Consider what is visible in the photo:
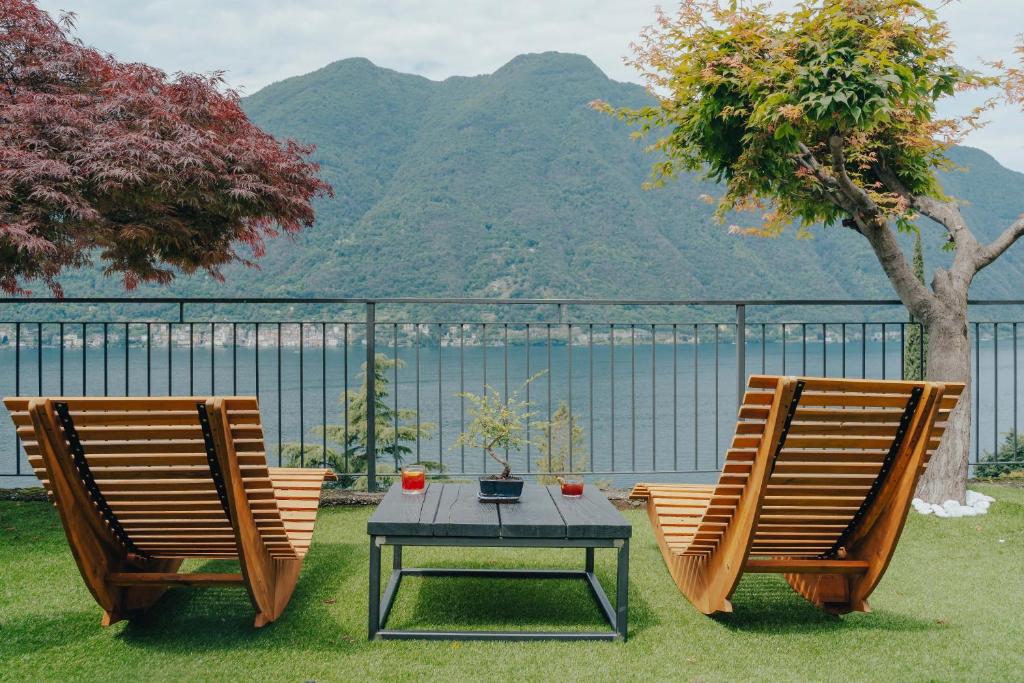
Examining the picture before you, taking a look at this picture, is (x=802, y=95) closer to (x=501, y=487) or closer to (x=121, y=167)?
(x=501, y=487)

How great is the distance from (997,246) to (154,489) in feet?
16.0

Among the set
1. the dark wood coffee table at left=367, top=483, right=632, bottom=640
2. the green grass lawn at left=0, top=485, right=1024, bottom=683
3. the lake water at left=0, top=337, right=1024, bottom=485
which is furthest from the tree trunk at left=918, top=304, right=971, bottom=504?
the lake water at left=0, top=337, right=1024, bottom=485

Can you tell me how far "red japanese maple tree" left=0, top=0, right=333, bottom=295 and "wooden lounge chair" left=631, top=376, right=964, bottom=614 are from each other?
3223mm

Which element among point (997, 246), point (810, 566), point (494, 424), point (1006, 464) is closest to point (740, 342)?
point (997, 246)

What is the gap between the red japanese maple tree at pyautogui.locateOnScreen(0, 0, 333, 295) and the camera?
4086 mm

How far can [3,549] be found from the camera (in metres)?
3.77

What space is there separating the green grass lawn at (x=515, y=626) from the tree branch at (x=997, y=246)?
1.94 metres

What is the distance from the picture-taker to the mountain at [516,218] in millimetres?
33344

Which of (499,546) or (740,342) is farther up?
(740,342)

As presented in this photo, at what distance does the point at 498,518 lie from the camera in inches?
107

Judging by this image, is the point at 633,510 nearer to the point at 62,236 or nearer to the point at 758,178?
the point at 758,178

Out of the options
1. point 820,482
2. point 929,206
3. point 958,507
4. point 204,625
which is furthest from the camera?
point 929,206

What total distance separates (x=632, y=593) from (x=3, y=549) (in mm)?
3021

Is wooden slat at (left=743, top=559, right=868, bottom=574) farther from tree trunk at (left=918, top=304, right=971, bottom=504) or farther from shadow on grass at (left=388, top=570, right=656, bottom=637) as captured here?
tree trunk at (left=918, top=304, right=971, bottom=504)
